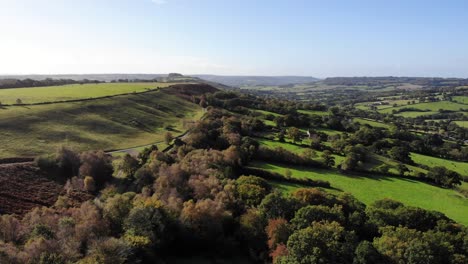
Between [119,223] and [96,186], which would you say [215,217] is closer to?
[119,223]

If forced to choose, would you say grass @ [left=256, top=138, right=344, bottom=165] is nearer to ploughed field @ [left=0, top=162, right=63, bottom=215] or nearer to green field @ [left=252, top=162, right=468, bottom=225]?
green field @ [left=252, top=162, right=468, bottom=225]

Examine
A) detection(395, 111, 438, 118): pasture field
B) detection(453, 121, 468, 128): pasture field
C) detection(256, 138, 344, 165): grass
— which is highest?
detection(256, 138, 344, 165): grass

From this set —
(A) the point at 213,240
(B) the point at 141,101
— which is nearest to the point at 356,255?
(A) the point at 213,240

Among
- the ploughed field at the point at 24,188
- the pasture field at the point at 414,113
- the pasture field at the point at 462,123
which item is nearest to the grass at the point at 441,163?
the ploughed field at the point at 24,188

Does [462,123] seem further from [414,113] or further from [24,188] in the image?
[24,188]

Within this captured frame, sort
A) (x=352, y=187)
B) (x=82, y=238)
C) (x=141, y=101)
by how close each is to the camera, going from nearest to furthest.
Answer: (x=82, y=238), (x=352, y=187), (x=141, y=101)

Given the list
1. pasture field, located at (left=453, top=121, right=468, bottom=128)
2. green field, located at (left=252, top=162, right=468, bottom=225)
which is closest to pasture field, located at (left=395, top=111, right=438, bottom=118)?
pasture field, located at (left=453, top=121, right=468, bottom=128)
